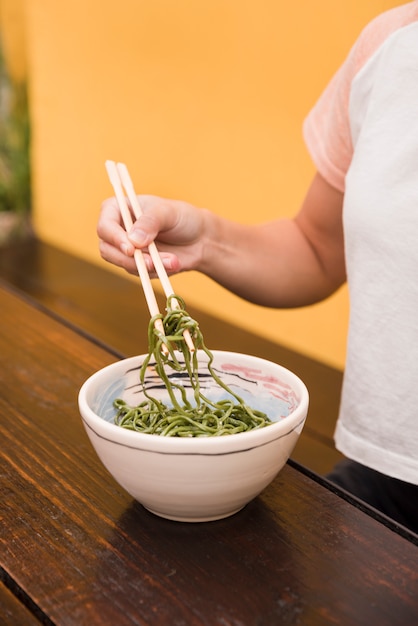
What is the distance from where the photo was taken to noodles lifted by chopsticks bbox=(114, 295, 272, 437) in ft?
2.77

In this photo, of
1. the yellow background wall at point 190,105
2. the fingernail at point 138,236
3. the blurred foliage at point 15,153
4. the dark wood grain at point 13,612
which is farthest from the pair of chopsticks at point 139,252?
the blurred foliage at point 15,153

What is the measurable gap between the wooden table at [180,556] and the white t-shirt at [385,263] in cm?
25

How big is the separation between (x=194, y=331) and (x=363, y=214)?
37cm

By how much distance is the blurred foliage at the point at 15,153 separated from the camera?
13.3 feet

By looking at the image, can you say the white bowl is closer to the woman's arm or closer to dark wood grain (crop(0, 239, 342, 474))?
the woman's arm

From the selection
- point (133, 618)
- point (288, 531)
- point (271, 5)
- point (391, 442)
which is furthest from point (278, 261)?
point (271, 5)

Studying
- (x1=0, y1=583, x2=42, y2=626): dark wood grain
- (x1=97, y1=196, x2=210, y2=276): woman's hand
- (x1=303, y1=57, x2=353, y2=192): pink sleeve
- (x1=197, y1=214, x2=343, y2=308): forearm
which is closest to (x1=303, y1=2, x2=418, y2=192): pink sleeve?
(x1=303, y1=57, x2=353, y2=192): pink sleeve

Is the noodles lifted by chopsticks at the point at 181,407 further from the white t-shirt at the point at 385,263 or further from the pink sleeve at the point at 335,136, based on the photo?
the pink sleeve at the point at 335,136

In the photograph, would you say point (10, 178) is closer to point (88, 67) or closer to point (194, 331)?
point (88, 67)

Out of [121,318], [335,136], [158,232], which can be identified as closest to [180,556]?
[158,232]

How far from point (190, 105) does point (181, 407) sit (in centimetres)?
228

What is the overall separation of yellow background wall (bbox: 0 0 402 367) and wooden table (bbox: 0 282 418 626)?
5.74 feet

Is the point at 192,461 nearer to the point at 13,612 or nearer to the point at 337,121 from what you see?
the point at 13,612

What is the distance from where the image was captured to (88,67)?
3.48 meters
